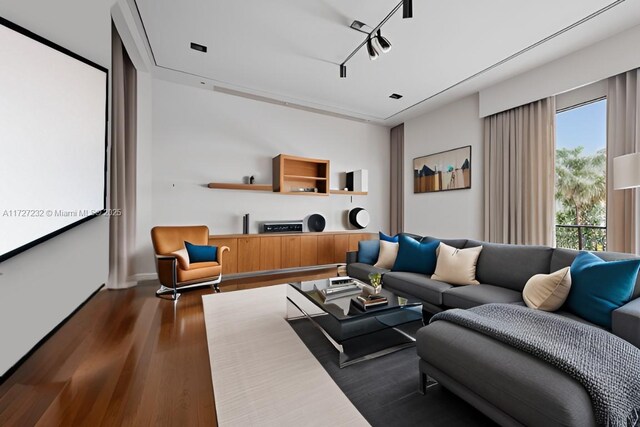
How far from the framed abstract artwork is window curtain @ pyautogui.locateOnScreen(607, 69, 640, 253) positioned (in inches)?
62.1

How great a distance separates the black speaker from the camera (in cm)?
491

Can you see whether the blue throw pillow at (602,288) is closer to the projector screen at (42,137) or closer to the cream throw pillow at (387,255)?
the cream throw pillow at (387,255)

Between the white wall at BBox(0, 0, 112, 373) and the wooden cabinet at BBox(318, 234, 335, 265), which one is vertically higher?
the white wall at BBox(0, 0, 112, 373)

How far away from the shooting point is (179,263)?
115 inches

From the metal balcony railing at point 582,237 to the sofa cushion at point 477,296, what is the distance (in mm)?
1821

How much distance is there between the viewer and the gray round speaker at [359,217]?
5.18 m

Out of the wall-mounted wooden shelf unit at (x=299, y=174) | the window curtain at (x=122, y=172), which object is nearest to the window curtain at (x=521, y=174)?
the wall-mounted wooden shelf unit at (x=299, y=174)

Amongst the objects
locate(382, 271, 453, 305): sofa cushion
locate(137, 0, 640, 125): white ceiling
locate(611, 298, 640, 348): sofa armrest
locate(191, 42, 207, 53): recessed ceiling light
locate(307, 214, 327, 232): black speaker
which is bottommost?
locate(382, 271, 453, 305): sofa cushion

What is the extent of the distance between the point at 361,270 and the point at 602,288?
197 centimetres

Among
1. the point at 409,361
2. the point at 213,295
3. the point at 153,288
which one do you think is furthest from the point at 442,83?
the point at 153,288

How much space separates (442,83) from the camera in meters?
3.78

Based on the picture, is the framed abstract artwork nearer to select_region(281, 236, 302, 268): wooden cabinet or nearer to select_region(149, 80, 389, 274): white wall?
select_region(149, 80, 389, 274): white wall

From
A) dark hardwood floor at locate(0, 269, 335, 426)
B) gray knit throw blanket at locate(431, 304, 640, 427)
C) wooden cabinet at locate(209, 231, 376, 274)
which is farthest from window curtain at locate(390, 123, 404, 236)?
dark hardwood floor at locate(0, 269, 335, 426)

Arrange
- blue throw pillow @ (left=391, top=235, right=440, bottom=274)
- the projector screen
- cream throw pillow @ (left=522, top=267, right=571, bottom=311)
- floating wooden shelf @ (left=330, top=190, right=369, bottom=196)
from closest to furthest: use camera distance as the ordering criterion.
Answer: the projector screen, cream throw pillow @ (left=522, top=267, right=571, bottom=311), blue throw pillow @ (left=391, top=235, right=440, bottom=274), floating wooden shelf @ (left=330, top=190, right=369, bottom=196)
